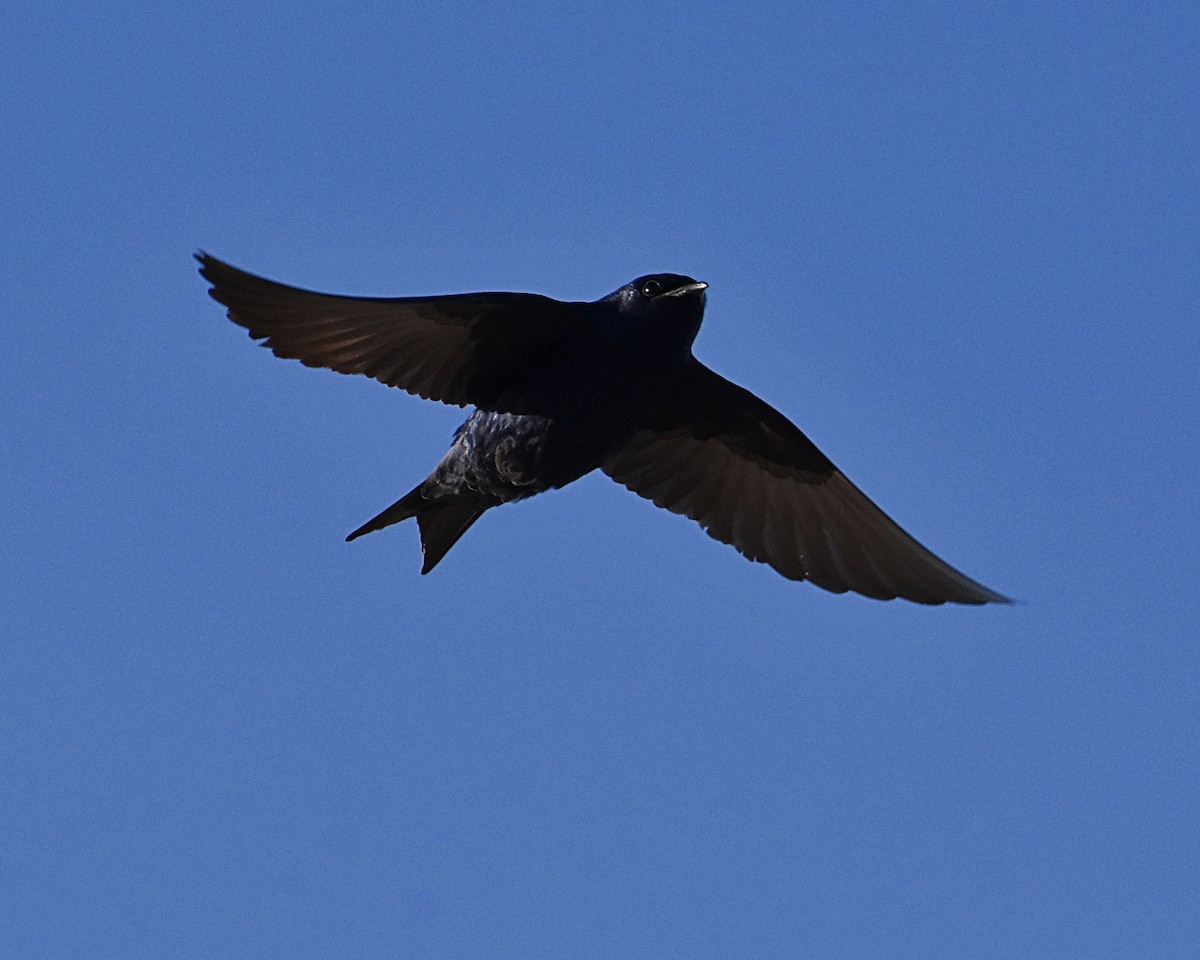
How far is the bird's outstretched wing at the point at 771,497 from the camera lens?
11.4 metres

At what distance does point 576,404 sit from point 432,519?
1.42m

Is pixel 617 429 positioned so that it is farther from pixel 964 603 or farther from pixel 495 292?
pixel 964 603

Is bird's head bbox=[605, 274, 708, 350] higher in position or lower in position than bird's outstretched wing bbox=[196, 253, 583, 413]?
higher

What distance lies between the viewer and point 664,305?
9852 mm

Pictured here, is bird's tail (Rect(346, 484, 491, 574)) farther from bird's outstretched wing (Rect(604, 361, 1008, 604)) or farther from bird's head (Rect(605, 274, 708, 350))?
bird's head (Rect(605, 274, 708, 350))

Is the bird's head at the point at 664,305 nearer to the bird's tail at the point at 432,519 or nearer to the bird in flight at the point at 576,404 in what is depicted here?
the bird in flight at the point at 576,404

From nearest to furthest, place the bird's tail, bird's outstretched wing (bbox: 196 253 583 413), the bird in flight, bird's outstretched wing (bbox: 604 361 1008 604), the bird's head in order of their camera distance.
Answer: bird's outstretched wing (bbox: 196 253 583 413)
the bird in flight
the bird's head
the bird's tail
bird's outstretched wing (bbox: 604 361 1008 604)

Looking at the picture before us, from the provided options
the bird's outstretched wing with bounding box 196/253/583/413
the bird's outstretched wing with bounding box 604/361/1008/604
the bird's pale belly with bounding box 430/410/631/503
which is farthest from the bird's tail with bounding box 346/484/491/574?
the bird's outstretched wing with bounding box 604/361/1008/604

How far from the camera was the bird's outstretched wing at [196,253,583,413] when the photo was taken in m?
9.37

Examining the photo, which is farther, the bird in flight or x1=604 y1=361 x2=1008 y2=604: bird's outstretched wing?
x1=604 y1=361 x2=1008 y2=604: bird's outstretched wing

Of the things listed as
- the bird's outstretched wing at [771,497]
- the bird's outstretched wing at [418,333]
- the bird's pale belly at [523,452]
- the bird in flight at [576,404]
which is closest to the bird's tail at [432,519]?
the bird in flight at [576,404]

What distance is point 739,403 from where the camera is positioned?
37.2 feet

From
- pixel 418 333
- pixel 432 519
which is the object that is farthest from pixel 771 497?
pixel 418 333

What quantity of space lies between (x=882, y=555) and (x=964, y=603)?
64 cm
